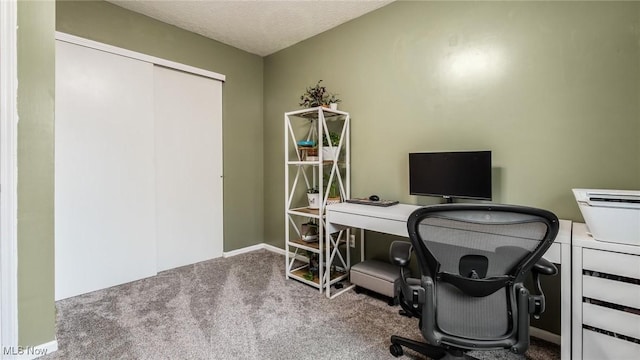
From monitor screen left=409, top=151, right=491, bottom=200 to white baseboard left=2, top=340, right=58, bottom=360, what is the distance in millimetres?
2454

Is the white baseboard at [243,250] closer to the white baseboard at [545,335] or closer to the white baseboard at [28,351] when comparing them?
the white baseboard at [28,351]

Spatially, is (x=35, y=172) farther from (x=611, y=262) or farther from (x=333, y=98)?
(x=611, y=262)

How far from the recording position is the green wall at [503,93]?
159cm

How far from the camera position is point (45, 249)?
1666 mm

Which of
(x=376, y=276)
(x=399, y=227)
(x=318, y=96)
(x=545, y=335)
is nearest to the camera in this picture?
(x=545, y=335)

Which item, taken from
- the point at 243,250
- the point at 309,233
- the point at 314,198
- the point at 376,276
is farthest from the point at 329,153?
the point at 243,250

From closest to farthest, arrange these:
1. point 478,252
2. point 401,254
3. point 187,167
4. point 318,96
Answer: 1. point 478,252
2. point 401,254
3. point 318,96
4. point 187,167

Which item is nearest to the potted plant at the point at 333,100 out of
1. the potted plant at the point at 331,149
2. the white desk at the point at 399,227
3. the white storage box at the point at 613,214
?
the potted plant at the point at 331,149

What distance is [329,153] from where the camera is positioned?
2.62m

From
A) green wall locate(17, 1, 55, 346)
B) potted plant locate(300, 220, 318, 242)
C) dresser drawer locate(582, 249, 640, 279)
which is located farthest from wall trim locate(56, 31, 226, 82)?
dresser drawer locate(582, 249, 640, 279)

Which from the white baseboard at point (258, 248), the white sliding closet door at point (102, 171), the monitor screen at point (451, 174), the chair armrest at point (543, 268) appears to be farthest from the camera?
the white baseboard at point (258, 248)

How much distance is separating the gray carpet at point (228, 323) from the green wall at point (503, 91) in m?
1.00
